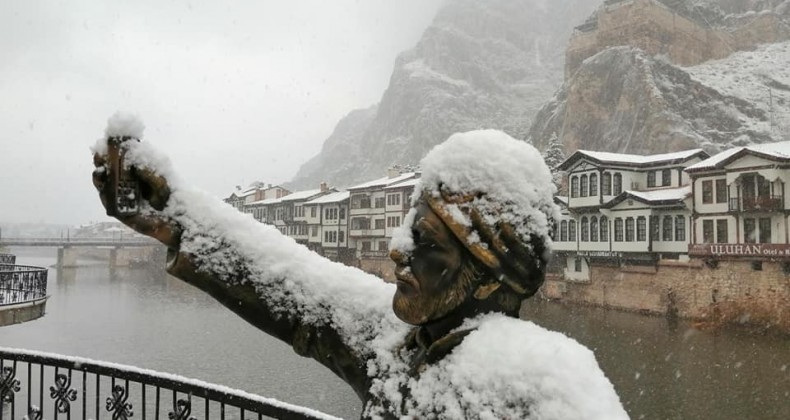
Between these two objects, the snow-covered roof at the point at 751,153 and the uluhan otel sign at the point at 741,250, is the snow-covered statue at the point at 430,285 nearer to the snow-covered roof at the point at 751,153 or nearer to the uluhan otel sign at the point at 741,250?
the uluhan otel sign at the point at 741,250

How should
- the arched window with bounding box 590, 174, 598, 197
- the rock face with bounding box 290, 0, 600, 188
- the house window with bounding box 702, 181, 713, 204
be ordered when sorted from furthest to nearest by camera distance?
the rock face with bounding box 290, 0, 600, 188 → the arched window with bounding box 590, 174, 598, 197 → the house window with bounding box 702, 181, 713, 204

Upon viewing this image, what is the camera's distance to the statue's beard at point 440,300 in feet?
3.88

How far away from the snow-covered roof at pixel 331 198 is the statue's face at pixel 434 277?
39.6 meters

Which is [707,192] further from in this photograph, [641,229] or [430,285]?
[430,285]

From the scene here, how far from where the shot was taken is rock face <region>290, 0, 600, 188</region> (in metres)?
104

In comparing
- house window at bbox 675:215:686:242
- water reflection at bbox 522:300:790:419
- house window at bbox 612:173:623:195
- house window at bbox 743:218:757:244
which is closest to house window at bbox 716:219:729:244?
house window at bbox 743:218:757:244

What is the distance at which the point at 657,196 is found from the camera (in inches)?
1085

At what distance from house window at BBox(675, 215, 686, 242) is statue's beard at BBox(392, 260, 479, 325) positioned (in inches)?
1142

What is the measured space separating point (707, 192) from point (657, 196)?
8.80 feet

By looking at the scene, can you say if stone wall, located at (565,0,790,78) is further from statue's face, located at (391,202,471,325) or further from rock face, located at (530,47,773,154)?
statue's face, located at (391,202,471,325)

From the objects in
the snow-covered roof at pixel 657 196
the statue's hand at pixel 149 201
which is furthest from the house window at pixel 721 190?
the statue's hand at pixel 149 201

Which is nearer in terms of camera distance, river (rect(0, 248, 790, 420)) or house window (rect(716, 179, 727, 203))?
river (rect(0, 248, 790, 420))

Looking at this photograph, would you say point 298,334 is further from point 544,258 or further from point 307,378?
point 307,378

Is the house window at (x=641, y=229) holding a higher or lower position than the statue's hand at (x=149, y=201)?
lower
